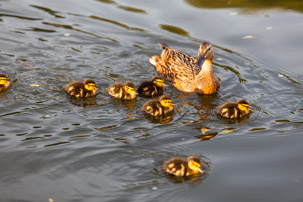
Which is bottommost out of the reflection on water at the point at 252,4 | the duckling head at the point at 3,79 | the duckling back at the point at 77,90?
the duckling back at the point at 77,90

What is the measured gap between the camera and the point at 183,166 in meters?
5.12

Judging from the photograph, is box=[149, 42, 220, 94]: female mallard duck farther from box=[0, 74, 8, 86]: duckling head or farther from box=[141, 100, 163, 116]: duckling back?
box=[0, 74, 8, 86]: duckling head

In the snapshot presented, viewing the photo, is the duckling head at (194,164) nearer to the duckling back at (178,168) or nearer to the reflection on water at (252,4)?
the duckling back at (178,168)

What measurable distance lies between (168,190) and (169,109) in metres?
2.08

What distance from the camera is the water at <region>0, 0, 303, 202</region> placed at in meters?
5.03

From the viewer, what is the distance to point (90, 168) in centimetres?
526

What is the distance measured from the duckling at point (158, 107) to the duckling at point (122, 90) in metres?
0.44

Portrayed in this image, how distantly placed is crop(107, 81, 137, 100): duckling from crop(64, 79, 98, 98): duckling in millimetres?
261

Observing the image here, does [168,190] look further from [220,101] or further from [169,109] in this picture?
[220,101]

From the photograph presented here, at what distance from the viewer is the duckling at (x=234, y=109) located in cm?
662

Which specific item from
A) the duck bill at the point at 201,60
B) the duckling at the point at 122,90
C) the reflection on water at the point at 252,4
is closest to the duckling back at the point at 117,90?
the duckling at the point at 122,90

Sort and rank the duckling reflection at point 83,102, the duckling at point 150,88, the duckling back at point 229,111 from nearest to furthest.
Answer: the duckling back at point 229,111
the duckling reflection at point 83,102
the duckling at point 150,88

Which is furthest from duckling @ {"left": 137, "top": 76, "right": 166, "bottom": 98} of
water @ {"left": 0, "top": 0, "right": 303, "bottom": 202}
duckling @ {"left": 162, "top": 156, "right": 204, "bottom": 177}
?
duckling @ {"left": 162, "top": 156, "right": 204, "bottom": 177}

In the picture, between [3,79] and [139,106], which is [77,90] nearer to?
[139,106]
